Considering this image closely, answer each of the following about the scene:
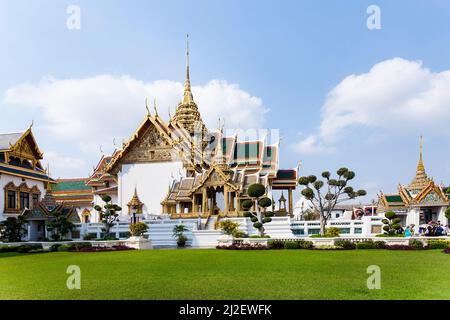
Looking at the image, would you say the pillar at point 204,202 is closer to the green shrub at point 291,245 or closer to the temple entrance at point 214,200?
the temple entrance at point 214,200

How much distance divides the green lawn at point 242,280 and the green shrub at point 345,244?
3.66m

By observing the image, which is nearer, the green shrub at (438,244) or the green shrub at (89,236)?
the green shrub at (438,244)

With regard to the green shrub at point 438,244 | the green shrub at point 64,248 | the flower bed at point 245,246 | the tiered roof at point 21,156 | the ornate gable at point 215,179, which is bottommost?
the green shrub at point 64,248

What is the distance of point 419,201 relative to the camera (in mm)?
26094

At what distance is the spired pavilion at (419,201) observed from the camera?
26.0 metres

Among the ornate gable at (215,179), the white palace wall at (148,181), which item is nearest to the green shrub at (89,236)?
the ornate gable at (215,179)

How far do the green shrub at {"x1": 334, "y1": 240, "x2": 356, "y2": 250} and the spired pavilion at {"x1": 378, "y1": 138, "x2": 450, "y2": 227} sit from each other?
11.9 metres

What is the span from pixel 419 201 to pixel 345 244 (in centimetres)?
1221

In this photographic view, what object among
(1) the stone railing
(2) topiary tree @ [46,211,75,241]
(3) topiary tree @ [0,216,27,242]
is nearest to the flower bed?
(1) the stone railing

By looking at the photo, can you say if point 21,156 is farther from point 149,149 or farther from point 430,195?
point 430,195

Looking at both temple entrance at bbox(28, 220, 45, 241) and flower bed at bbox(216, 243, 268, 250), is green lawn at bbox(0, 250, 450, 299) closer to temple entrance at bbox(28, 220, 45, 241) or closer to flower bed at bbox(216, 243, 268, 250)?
flower bed at bbox(216, 243, 268, 250)

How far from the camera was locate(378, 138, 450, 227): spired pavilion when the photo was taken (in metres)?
26.0

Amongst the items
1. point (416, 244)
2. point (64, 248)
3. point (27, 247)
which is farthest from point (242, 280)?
point (27, 247)
